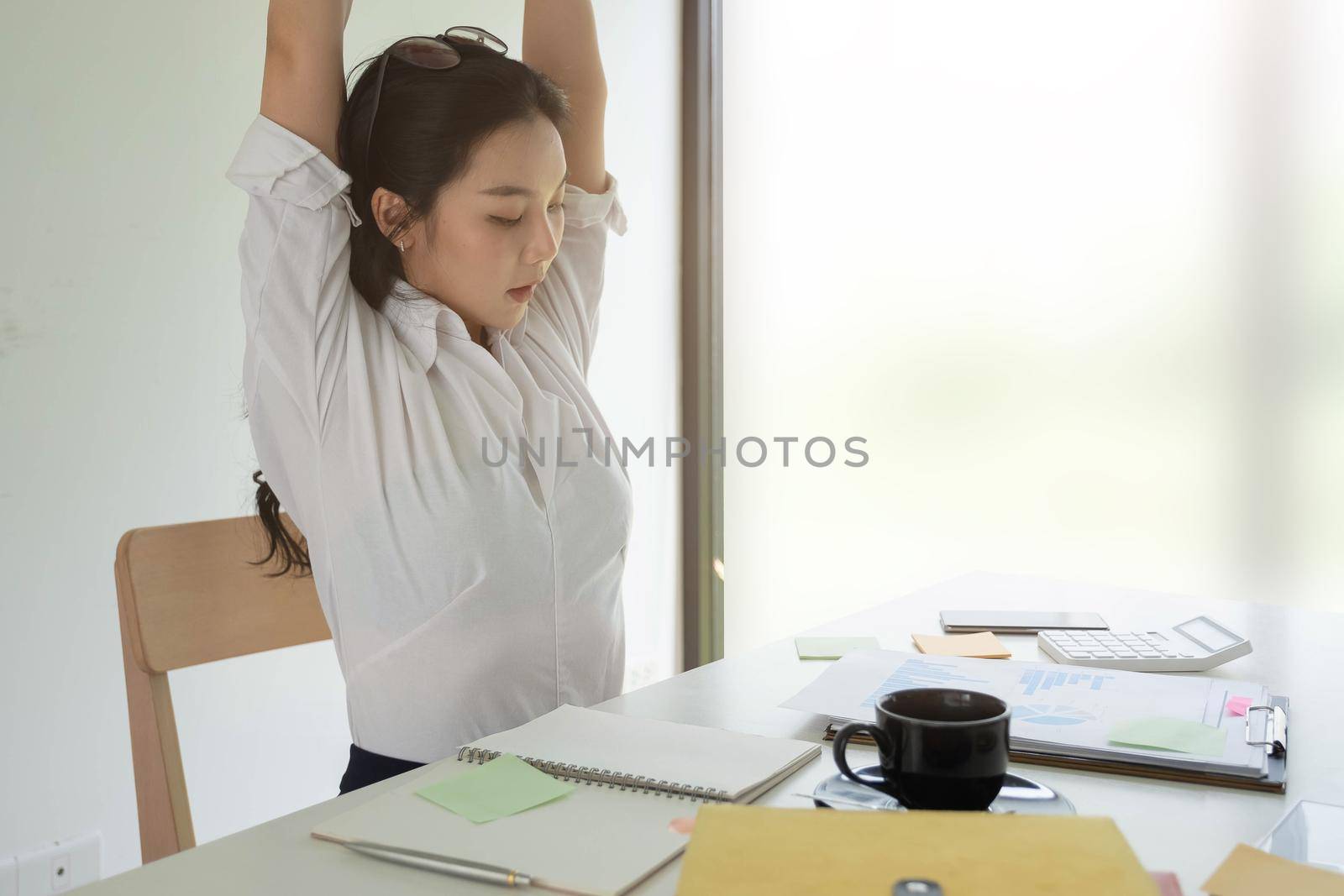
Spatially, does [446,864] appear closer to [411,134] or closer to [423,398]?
[423,398]

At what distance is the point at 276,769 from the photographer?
1.87 m

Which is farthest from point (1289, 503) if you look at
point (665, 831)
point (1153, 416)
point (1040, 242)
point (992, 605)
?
point (665, 831)

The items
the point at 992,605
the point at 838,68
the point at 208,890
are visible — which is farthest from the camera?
the point at 838,68

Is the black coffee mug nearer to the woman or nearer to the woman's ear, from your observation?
the woman

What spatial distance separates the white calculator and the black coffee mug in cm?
49

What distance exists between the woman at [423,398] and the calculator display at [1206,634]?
62 cm

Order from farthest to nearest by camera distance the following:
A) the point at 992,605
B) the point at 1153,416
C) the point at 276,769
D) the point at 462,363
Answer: the point at 1153,416 → the point at 276,769 → the point at 992,605 → the point at 462,363

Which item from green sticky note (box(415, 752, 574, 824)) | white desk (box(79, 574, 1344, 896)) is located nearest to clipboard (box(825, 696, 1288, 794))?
white desk (box(79, 574, 1344, 896))

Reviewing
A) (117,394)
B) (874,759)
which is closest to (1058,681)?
(874,759)

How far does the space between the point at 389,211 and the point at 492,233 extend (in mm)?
123

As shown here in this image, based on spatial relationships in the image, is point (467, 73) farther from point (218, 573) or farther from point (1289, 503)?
point (1289, 503)

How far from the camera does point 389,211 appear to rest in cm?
121

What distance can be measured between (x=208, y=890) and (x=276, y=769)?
1402 millimetres

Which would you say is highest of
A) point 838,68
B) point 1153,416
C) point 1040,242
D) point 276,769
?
point 838,68
